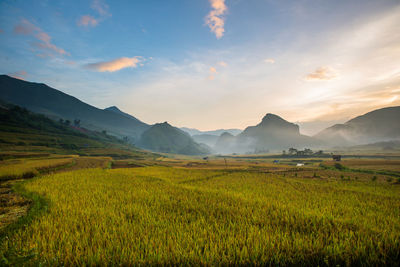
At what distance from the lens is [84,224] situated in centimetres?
536

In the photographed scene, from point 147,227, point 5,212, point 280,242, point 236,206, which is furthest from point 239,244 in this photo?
point 5,212

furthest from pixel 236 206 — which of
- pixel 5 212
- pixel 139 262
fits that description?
pixel 5 212

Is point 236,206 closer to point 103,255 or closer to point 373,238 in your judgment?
point 373,238

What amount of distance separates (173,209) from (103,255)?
11.9 feet

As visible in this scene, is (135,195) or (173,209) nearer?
(173,209)

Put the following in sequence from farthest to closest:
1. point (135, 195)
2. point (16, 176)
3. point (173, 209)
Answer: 1. point (16, 176)
2. point (135, 195)
3. point (173, 209)

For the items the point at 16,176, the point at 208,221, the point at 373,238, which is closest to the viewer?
the point at 373,238

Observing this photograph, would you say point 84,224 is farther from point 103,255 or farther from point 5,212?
point 5,212

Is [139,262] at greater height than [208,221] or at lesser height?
greater

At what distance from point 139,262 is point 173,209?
372cm

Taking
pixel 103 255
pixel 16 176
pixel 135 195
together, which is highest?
pixel 103 255

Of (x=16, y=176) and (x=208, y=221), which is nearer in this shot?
(x=208, y=221)

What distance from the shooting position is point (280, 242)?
4.02 meters

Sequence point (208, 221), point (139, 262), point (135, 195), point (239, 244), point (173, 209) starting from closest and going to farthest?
point (139, 262) → point (239, 244) → point (208, 221) → point (173, 209) → point (135, 195)
